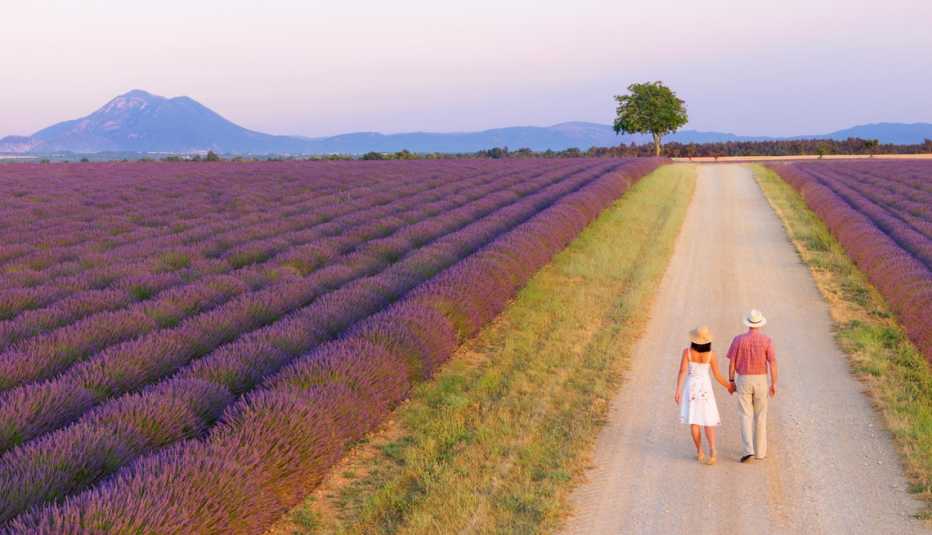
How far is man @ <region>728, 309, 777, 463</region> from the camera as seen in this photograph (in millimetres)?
5461

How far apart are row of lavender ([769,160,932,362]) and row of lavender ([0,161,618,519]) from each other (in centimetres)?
582

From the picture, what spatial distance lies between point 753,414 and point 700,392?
1.42 feet

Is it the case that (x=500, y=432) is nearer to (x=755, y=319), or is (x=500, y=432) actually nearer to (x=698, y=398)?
(x=698, y=398)

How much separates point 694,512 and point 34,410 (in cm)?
422

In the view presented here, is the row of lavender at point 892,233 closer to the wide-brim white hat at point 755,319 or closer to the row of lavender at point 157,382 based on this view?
the wide-brim white hat at point 755,319

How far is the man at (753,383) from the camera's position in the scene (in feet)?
17.9

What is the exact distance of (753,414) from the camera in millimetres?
5527

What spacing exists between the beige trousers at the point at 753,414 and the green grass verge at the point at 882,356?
38.1 inches

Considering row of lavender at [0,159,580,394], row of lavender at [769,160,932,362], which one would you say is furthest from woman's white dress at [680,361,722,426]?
row of lavender at [0,159,580,394]

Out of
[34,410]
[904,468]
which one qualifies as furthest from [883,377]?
[34,410]

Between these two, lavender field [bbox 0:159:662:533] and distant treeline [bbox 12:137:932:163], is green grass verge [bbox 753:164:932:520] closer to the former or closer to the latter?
lavender field [bbox 0:159:662:533]

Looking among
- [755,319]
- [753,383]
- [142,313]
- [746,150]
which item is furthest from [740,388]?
[746,150]

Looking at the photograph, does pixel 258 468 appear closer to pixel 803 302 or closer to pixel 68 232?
pixel 803 302

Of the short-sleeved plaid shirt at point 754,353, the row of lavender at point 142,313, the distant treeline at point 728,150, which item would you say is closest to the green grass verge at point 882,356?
the short-sleeved plaid shirt at point 754,353
